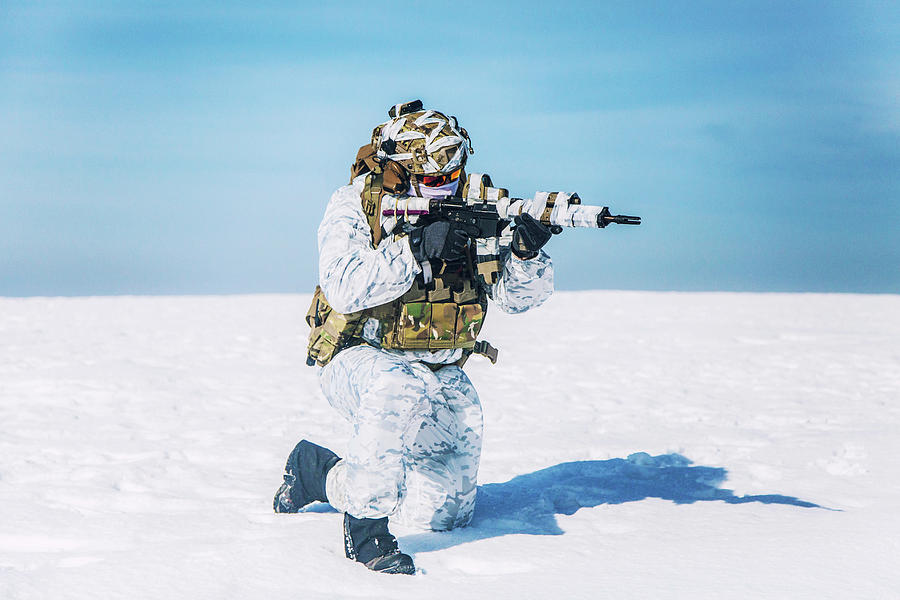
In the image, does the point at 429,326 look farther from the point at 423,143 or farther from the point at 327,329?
the point at 423,143

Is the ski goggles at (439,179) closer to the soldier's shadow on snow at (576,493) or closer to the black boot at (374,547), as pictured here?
the black boot at (374,547)

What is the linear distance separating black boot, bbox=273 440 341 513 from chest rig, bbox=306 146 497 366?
61cm

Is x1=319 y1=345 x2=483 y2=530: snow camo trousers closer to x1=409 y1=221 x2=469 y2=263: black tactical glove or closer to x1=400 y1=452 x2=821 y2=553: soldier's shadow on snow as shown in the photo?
x1=400 y1=452 x2=821 y2=553: soldier's shadow on snow

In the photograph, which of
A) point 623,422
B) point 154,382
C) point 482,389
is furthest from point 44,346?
point 623,422

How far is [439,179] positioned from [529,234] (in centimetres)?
51

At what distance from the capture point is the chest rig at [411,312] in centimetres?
388

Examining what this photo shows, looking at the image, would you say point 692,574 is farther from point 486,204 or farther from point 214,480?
point 214,480

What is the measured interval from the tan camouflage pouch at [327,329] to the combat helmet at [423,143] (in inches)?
27.6

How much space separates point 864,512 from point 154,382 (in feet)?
22.1

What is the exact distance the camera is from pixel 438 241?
357cm

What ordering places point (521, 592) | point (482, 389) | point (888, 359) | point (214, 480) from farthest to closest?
point (888, 359), point (482, 389), point (214, 480), point (521, 592)

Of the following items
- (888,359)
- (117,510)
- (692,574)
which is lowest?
(117,510)

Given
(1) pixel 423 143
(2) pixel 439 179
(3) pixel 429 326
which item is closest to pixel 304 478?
(3) pixel 429 326

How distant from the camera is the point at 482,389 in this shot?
344 inches
